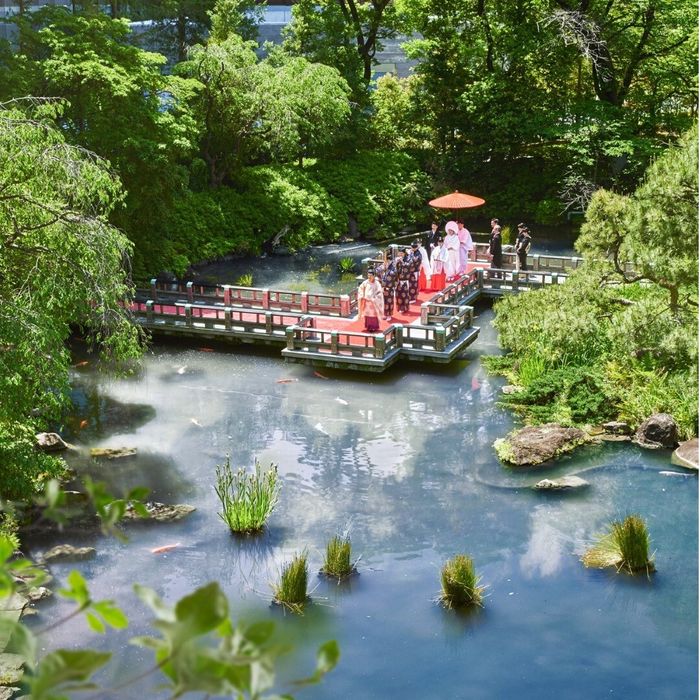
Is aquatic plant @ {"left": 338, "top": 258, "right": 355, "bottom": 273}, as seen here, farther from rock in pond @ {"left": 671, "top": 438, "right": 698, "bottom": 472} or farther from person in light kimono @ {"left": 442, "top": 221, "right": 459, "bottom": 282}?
rock in pond @ {"left": 671, "top": 438, "right": 698, "bottom": 472}

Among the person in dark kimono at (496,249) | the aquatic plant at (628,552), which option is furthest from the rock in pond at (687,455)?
the person in dark kimono at (496,249)

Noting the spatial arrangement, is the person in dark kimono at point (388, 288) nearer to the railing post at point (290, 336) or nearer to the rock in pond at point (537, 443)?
the railing post at point (290, 336)

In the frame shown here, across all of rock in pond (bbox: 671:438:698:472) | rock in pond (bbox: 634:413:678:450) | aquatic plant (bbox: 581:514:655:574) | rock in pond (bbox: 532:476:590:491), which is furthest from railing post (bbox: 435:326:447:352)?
aquatic plant (bbox: 581:514:655:574)

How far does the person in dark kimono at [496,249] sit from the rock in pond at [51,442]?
1144 cm

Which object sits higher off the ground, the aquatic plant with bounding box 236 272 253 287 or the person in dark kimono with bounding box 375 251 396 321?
the person in dark kimono with bounding box 375 251 396 321

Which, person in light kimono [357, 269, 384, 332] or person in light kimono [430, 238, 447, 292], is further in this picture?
person in light kimono [430, 238, 447, 292]

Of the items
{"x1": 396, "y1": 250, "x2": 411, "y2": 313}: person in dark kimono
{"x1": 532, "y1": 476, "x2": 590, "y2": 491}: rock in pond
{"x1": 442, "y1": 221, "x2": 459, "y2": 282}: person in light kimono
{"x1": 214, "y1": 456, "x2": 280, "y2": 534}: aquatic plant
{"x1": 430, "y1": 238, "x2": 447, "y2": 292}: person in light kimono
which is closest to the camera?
{"x1": 214, "y1": 456, "x2": 280, "y2": 534}: aquatic plant

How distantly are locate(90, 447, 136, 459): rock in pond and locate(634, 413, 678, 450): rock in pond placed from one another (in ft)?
24.8

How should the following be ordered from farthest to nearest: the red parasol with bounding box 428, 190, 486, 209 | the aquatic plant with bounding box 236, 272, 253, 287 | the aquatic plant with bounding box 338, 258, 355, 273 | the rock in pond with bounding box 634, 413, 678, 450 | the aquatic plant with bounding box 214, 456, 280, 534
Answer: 1. the aquatic plant with bounding box 338, 258, 355, 273
2. the aquatic plant with bounding box 236, 272, 253, 287
3. the red parasol with bounding box 428, 190, 486, 209
4. the rock in pond with bounding box 634, 413, 678, 450
5. the aquatic plant with bounding box 214, 456, 280, 534

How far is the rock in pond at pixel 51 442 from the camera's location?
15703 millimetres

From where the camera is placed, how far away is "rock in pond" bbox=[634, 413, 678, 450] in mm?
15516

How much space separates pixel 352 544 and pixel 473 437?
3991mm

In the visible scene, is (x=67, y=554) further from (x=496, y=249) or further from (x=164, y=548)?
(x=496, y=249)

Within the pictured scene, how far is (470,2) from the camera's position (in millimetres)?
32969
